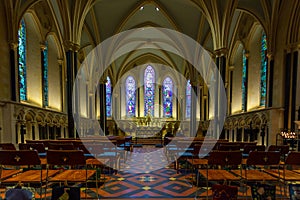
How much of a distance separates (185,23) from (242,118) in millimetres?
8039

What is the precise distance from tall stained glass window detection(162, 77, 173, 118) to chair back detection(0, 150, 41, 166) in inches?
827

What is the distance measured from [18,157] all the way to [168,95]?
21.4 metres

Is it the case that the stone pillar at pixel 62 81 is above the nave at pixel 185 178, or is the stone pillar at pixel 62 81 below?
above

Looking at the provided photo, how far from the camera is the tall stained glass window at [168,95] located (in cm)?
2369

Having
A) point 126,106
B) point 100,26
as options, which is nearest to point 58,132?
point 100,26

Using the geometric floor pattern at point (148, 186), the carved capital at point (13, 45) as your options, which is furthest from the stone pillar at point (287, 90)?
the carved capital at point (13, 45)

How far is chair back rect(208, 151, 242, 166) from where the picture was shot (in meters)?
3.16

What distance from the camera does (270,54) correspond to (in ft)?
31.7

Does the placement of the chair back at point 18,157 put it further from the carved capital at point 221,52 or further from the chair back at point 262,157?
the carved capital at point 221,52

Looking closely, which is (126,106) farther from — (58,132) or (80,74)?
(58,132)

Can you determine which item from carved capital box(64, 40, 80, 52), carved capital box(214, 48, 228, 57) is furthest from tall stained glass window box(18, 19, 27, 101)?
carved capital box(214, 48, 228, 57)

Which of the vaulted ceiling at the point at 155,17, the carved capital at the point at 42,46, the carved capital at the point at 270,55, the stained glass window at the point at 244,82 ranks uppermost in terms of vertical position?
the vaulted ceiling at the point at 155,17

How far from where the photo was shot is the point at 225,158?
319cm

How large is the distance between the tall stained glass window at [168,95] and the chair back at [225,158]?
2046 cm
